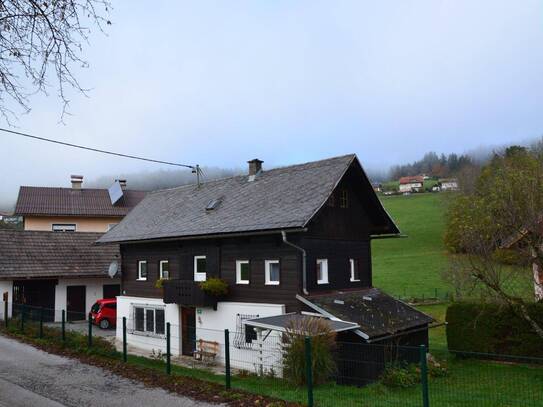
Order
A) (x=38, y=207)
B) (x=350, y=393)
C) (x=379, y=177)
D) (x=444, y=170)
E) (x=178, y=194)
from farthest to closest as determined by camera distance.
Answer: (x=379, y=177)
(x=444, y=170)
(x=38, y=207)
(x=178, y=194)
(x=350, y=393)

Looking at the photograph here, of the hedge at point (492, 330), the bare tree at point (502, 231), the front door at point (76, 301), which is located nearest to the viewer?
the bare tree at point (502, 231)

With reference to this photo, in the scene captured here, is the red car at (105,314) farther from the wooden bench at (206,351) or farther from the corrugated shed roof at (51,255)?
A: the wooden bench at (206,351)

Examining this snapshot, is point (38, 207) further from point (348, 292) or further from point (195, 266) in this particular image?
point (348, 292)

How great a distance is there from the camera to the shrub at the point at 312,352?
13391mm

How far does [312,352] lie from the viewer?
13.4 meters

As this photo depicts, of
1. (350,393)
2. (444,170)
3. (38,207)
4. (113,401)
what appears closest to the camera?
(113,401)

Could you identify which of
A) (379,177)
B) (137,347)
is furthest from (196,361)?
(379,177)

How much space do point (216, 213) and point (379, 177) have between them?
12550 centimetres

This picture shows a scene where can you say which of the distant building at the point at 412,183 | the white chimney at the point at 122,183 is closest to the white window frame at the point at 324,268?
the white chimney at the point at 122,183

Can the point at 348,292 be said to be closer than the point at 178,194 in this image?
Yes

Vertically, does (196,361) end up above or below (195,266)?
below

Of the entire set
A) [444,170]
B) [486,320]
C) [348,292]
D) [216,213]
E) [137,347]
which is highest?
[444,170]

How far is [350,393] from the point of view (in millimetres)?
13102

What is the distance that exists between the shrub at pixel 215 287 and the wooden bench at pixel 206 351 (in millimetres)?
1872
